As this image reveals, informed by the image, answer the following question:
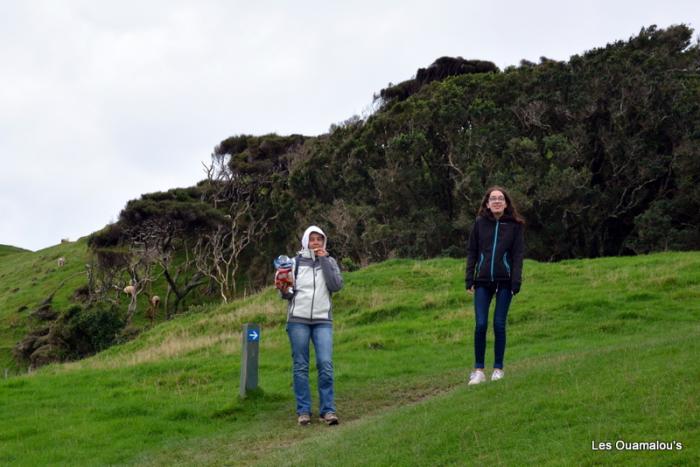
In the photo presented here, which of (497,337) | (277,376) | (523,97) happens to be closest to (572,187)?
(523,97)

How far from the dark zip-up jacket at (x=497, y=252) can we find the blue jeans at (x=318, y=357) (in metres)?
1.96

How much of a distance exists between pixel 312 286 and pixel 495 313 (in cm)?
235

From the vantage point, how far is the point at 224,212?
51594 millimetres

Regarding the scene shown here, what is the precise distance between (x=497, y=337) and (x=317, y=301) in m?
2.32

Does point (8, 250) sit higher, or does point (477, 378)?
point (8, 250)

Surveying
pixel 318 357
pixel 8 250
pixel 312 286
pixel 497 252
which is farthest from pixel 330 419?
pixel 8 250

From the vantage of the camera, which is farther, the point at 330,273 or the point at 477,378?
the point at 477,378

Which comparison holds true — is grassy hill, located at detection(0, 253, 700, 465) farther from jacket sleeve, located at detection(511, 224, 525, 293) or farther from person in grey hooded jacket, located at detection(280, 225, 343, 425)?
jacket sleeve, located at detection(511, 224, 525, 293)

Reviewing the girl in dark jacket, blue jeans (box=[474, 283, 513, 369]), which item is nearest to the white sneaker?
the girl in dark jacket

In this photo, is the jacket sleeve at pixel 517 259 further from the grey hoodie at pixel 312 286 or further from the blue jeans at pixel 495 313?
the grey hoodie at pixel 312 286

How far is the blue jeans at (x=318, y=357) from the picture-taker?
365 inches

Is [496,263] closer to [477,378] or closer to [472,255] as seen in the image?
[472,255]

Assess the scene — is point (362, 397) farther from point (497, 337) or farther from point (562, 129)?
point (562, 129)

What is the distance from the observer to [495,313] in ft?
31.1
